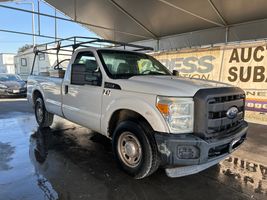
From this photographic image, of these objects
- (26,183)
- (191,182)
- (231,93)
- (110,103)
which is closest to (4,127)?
(26,183)

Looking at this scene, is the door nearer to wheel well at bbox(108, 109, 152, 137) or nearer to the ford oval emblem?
wheel well at bbox(108, 109, 152, 137)

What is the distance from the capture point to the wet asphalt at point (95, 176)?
123 inches

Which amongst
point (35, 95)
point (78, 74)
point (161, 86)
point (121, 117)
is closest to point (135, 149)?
point (121, 117)

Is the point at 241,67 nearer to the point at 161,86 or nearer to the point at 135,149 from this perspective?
the point at 161,86

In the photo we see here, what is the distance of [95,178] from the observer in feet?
11.6

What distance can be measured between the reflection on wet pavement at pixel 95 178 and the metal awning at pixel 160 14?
7.26 m

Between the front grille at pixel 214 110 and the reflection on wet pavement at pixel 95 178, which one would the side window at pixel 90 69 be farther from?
the front grille at pixel 214 110

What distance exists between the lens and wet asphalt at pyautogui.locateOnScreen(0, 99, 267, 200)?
312cm

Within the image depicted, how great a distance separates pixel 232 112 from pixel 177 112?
3.10 feet

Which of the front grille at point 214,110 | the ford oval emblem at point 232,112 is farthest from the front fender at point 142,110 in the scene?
the ford oval emblem at point 232,112

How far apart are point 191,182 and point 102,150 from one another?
1923 mm

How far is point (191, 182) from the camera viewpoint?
11.5 ft

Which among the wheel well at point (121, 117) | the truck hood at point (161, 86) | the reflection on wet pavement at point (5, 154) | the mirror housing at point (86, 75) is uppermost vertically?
the mirror housing at point (86, 75)

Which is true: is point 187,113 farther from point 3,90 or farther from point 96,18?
point 3,90
